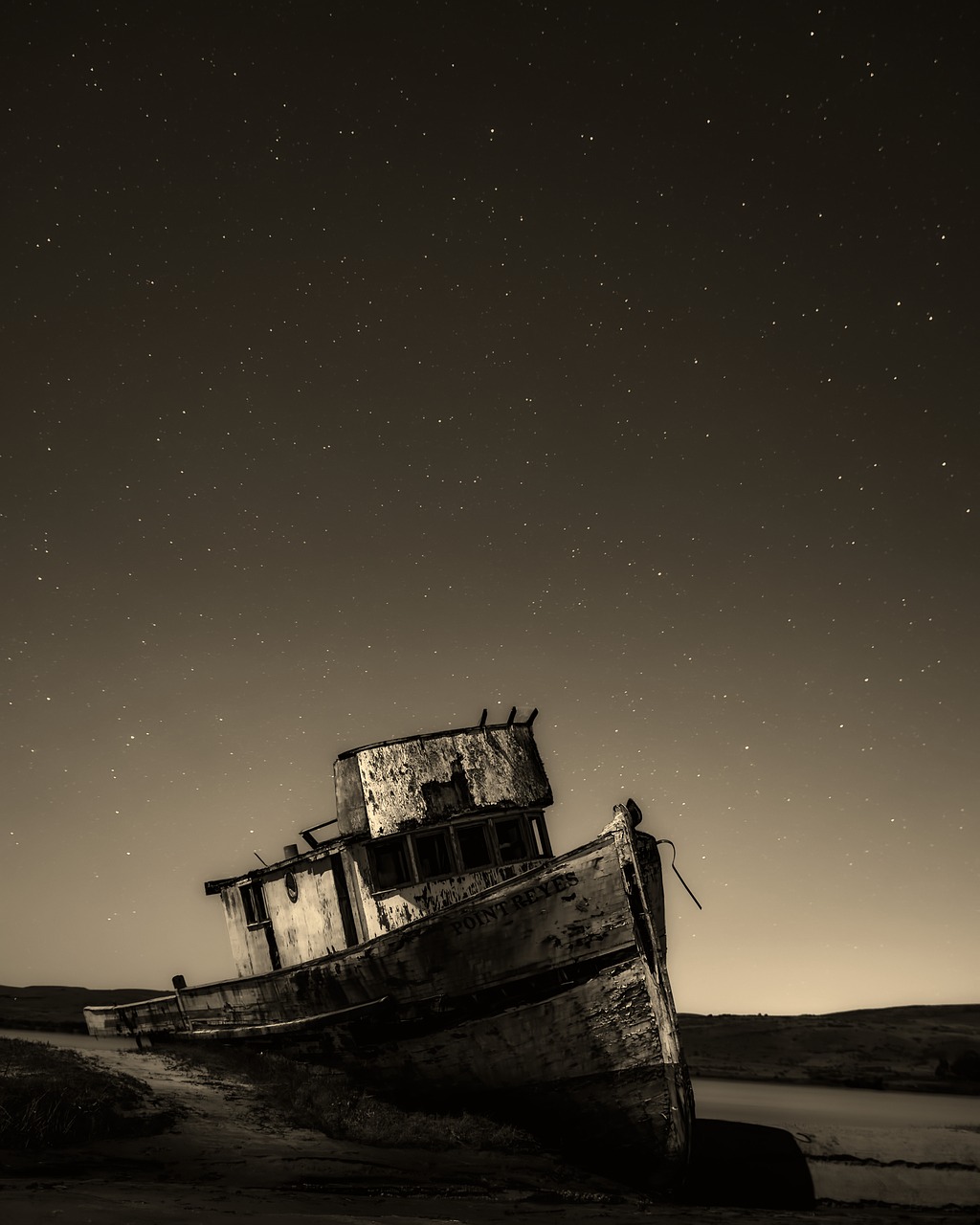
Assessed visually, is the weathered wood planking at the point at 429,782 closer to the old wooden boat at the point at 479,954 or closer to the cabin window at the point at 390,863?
the old wooden boat at the point at 479,954

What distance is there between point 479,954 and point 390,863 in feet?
9.14

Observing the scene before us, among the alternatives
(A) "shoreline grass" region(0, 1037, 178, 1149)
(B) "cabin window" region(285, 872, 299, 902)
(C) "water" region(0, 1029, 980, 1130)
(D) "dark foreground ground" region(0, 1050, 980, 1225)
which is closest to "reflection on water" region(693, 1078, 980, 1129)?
(C) "water" region(0, 1029, 980, 1130)

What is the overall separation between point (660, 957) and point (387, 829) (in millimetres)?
4260

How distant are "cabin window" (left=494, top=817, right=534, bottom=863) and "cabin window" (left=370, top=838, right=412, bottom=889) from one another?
140 cm

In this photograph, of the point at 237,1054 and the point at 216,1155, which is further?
the point at 237,1054

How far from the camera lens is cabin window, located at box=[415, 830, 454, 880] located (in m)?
13.0

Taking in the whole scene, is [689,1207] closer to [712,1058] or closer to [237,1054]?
[237,1054]

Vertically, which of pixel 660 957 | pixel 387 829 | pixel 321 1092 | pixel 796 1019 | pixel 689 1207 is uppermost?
pixel 387 829

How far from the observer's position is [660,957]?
1065cm

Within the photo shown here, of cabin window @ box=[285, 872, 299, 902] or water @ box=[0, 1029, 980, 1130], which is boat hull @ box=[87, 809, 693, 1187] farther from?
water @ box=[0, 1029, 980, 1130]

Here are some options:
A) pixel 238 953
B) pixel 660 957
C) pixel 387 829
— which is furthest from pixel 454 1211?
pixel 238 953

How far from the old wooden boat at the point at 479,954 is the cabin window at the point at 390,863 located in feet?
0.07

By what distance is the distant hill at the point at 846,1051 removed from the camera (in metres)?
23.2

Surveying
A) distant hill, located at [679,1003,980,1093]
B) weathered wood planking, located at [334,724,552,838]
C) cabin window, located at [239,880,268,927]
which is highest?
weathered wood planking, located at [334,724,552,838]
